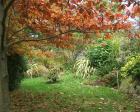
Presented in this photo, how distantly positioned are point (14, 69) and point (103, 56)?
5776 mm

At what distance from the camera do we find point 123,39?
16453 millimetres

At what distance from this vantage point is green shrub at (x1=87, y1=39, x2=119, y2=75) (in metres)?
16.9

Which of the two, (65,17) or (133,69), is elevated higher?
(65,17)

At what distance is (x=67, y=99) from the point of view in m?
11.6

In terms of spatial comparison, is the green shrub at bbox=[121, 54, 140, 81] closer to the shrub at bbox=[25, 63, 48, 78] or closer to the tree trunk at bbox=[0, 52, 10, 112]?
the shrub at bbox=[25, 63, 48, 78]

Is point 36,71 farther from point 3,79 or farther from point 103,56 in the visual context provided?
point 3,79

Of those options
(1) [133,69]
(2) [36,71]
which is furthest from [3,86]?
(2) [36,71]

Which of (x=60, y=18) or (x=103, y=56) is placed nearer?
(x=60, y=18)

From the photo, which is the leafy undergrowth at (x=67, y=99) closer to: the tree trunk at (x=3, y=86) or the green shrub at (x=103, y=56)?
the green shrub at (x=103, y=56)

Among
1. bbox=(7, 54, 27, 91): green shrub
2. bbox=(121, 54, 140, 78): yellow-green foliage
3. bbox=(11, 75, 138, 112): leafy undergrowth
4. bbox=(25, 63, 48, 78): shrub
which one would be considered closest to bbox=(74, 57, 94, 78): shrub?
bbox=(11, 75, 138, 112): leafy undergrowth

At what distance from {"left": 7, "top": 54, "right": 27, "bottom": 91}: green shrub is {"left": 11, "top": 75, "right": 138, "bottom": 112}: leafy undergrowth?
32cm

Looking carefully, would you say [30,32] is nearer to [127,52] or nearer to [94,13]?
[94,13]

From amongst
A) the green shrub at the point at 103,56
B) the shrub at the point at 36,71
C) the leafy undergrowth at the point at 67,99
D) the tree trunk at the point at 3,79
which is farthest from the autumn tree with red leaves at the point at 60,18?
the shrub at the point at 36,71

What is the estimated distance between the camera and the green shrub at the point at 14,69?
13.2 meters
